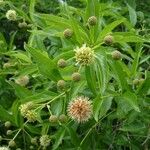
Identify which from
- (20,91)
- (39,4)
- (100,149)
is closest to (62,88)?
(20,91)

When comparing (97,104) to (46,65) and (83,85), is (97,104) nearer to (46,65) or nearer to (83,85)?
(83,85)

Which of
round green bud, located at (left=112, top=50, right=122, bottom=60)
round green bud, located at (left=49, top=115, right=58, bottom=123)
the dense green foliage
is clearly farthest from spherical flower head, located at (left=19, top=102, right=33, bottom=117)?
round green bud, located at (left=112, top=50, right=122, bottom=60)

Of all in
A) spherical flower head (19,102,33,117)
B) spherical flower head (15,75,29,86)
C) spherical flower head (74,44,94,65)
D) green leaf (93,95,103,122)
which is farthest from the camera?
spherical flower head (15,75,29,86)

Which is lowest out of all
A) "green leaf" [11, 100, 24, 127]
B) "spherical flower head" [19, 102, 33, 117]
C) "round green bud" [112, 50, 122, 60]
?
"green leaf" [11, 100, 24, 127]

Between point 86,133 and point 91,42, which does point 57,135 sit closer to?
point 86,133

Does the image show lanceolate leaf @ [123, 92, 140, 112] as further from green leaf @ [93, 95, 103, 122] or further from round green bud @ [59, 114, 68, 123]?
round green bud @ [59, 114, 68, 123]

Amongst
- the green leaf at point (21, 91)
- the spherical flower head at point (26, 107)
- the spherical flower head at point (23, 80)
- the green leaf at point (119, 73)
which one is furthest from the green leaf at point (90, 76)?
the spherical flower head at point (23, 80)

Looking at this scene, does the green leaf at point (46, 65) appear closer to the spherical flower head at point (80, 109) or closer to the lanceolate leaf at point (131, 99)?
the spherical flower head at point (80, 109)
